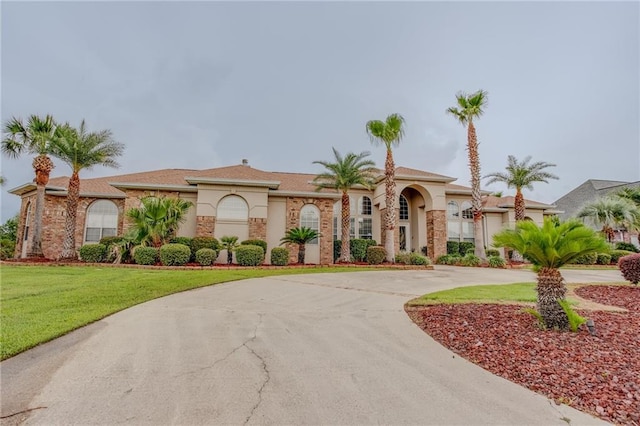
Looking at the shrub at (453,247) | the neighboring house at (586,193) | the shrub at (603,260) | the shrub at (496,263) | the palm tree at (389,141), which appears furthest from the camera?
the neighboring house at (586,193)

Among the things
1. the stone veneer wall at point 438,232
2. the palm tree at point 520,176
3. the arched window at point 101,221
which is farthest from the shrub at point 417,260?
the arched window at point 101,221

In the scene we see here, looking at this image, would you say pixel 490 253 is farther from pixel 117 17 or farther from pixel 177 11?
pixel 117 17

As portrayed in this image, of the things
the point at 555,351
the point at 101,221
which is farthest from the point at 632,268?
the point at 101,221

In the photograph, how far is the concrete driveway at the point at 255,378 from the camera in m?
2.63

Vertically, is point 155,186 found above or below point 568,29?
below

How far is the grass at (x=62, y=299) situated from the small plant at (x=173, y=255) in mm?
4089

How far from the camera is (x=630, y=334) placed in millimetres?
4953

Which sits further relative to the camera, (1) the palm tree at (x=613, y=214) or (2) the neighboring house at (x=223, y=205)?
(1) the palm tree at (x=613, y=214)

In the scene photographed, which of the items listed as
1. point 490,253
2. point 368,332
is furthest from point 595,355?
point 490,253

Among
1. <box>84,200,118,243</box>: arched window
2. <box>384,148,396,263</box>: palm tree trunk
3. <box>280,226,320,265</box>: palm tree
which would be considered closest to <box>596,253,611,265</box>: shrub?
<box>384,148,396,263</box>: palm tree trunk

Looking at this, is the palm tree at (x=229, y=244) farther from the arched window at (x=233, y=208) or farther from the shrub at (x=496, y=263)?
the shrub at (x=496, y=263)

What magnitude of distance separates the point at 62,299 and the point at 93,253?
32.5 feet

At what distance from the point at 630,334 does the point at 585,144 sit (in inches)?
883

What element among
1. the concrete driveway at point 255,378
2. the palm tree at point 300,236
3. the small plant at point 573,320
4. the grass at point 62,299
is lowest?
the concrete driveway at point 255,378
